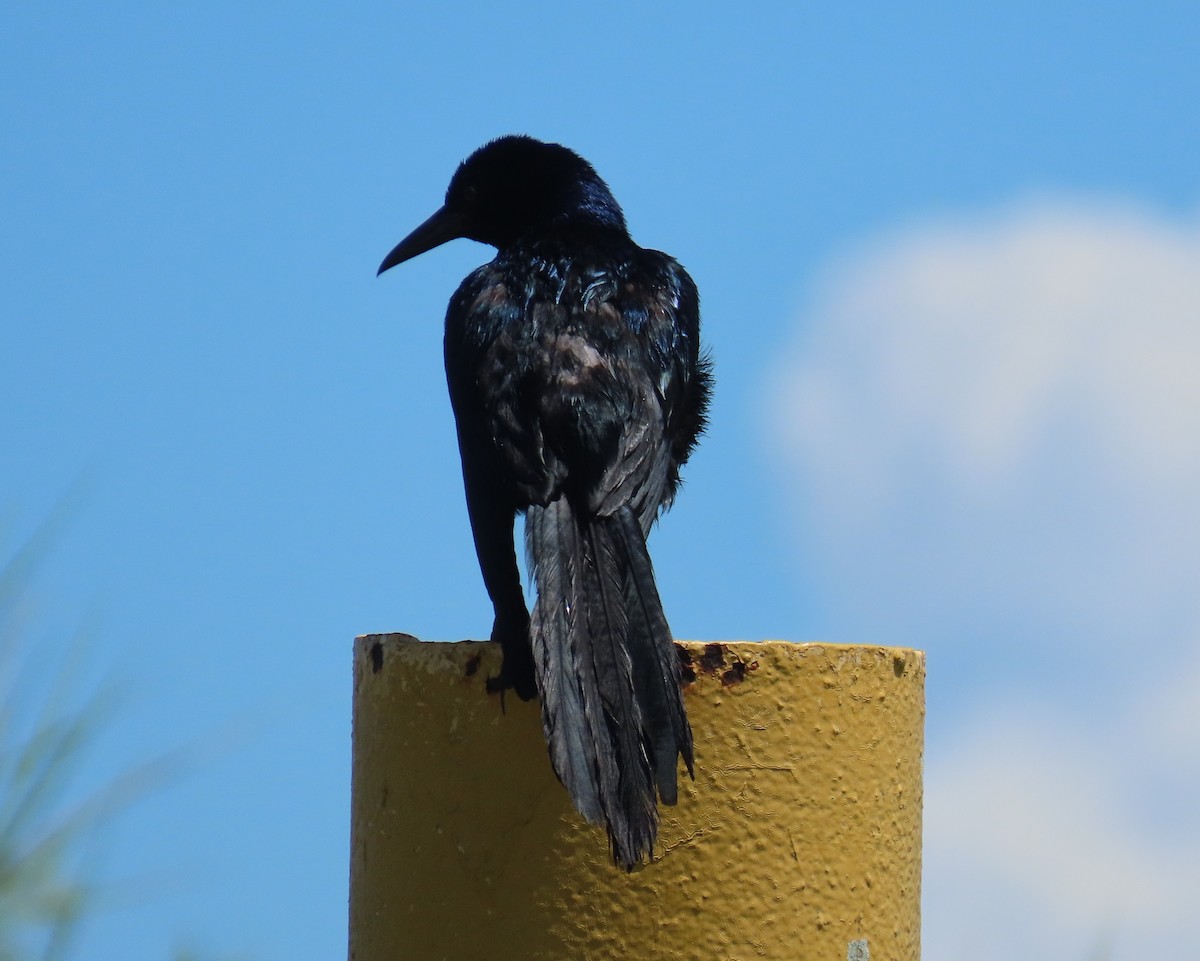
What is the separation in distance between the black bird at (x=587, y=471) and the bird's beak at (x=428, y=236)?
100 centimetres

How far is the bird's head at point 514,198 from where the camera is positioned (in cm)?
504

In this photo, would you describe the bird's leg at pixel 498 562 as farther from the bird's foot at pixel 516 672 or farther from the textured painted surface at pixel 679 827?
the textured painted surface at pixel 679 827

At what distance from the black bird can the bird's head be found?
0.26m

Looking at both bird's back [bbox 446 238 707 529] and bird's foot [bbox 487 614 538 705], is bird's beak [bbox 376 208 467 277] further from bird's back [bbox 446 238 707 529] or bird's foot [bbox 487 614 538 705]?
bird's foot [bbox 487 614 538 705]

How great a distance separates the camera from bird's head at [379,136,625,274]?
5035 millimetres

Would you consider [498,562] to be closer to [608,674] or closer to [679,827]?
[608,674]

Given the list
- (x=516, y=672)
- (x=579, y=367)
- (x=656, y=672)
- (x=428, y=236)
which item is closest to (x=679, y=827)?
(x=656, y=672)

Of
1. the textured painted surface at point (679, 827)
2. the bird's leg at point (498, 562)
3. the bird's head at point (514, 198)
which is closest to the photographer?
the textured painted surface at point (679, 827)

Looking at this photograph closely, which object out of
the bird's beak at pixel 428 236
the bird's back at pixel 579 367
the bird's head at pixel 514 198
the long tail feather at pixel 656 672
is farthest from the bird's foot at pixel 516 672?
the bird's beak at pixel 428 236

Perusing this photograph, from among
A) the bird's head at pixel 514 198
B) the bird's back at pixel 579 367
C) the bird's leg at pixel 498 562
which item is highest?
the bird's head at pixel 514 198

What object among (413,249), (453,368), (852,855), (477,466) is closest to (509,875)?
(852,855)

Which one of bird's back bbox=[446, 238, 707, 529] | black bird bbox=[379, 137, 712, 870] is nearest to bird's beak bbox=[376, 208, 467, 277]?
black bird bbox=[379, 137, 712, 870]

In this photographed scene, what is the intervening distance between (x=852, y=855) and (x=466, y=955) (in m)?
0.77

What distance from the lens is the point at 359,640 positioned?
3289mm
